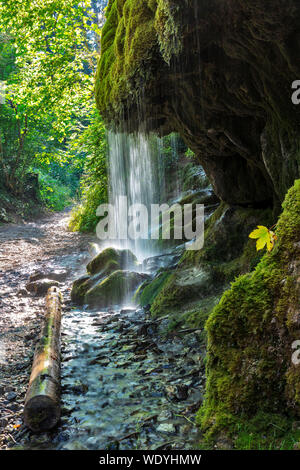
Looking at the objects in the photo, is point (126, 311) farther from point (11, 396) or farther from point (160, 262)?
point (11, 396)

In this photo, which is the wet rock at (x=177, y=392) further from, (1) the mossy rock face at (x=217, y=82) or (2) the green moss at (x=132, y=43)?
(2) the green moss at (x=132, y=43)

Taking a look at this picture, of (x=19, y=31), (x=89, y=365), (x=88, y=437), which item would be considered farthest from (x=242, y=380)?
(x=19, y=31)

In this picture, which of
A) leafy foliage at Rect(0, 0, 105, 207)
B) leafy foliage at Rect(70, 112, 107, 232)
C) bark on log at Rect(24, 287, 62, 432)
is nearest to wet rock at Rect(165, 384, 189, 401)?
bark on log at Rect(24, 287, 62, 432)

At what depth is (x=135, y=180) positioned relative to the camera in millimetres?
14016

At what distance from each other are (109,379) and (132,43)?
14.0 feet

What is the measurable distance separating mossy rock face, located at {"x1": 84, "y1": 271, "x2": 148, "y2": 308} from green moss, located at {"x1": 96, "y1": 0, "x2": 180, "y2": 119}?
3607mm

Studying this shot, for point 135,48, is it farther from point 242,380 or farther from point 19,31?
point 19,31

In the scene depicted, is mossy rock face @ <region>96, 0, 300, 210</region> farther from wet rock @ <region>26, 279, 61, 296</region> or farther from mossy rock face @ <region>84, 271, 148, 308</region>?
wet rock @ <region>26, 279, 61, 296</region>

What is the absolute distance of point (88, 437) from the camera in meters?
3.32

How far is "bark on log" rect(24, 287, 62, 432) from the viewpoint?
347cm

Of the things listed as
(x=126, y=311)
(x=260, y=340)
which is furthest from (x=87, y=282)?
(x=260, y=340)

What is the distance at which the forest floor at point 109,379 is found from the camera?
10.7ft

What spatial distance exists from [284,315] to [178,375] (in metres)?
2.06

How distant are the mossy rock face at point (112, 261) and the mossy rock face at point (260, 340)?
6.58 meters
